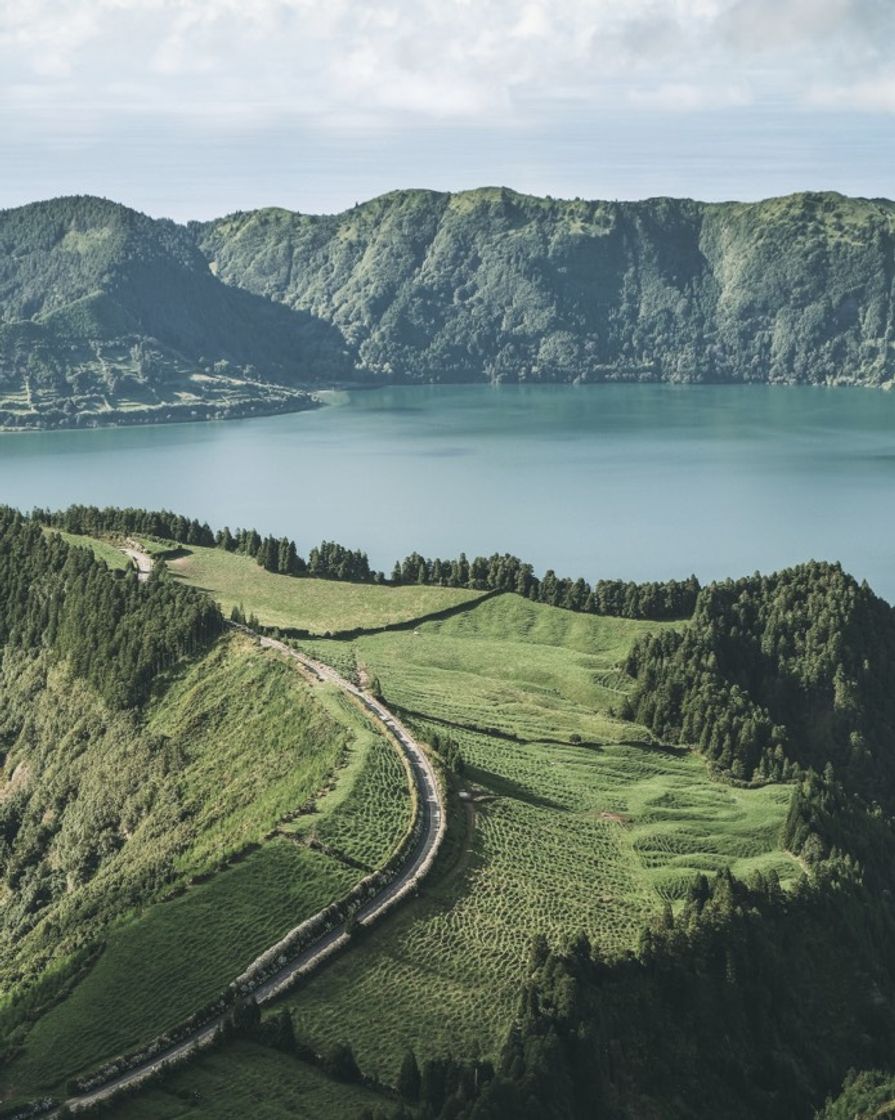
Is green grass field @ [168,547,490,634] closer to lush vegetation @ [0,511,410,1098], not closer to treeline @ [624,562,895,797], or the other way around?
lush vegetation @ [0,511,410,1098]

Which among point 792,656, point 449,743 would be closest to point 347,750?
point 449,743

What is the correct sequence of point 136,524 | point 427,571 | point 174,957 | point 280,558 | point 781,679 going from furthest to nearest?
point 136,524, point 280,558, point 427,571, point 781,679, point 174,957

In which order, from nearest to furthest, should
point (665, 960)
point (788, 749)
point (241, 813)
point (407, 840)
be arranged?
point (665, 960), point (407, 840), point (241, 813), point (788, 749)

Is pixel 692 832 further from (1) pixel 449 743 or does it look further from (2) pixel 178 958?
(2) pixel 178 958

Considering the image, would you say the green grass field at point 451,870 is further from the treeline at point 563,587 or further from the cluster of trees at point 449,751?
the treeline at point 563,587

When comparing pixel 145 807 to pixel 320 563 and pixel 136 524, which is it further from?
pixel 136 524

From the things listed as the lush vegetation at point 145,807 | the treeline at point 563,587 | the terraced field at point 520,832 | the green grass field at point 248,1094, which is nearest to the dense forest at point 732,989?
the terraced field at point 520,832

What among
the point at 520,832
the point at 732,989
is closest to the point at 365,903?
the point at 520,832
